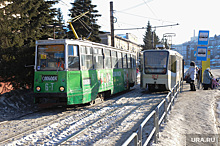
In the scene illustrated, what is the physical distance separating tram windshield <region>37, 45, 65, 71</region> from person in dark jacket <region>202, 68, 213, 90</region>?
1178 centimetres

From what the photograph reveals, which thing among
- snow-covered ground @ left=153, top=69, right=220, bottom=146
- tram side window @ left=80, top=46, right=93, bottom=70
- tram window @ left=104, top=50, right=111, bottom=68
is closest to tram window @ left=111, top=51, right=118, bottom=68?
tram window @ left=104, top=50, right=111, bottom=68

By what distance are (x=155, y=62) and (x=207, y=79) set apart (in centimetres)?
477

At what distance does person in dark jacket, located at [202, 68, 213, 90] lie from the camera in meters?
17.5

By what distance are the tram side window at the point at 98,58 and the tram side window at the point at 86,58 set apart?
0.46 m

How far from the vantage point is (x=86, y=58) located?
36.9 ft

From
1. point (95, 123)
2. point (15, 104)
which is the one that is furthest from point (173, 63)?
point (15, 104)

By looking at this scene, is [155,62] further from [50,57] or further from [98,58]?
[50,57]

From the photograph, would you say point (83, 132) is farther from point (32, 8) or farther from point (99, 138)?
point (32, 8)

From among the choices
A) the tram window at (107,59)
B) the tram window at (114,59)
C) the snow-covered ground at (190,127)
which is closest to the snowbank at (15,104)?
the tram window at (107,59)

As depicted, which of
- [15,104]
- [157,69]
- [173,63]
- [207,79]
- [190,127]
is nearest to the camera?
Result: [190,127]

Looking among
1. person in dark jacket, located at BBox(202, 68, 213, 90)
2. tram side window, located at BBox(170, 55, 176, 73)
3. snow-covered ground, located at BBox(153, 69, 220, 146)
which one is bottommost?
snow-covered ground, located at BBox(153, 69, 220, 146)

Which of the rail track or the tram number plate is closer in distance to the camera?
the rail track

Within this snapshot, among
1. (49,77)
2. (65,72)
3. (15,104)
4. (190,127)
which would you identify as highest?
(65,72)

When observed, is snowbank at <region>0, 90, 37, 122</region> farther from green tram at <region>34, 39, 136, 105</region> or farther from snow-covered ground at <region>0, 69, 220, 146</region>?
green tram at <region>34, 39, 136, 105</region>
